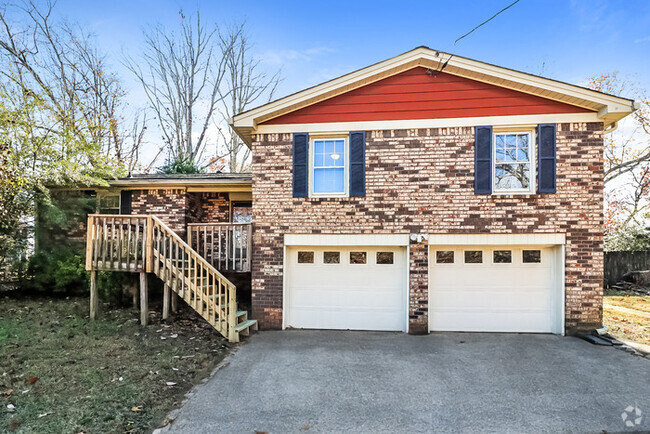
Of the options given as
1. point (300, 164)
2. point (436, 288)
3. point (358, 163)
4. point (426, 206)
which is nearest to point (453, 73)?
point (358, 163)

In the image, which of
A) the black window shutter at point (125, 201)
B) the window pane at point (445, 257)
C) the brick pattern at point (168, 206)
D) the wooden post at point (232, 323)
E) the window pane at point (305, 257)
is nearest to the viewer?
the wooden post at point (232, 323)

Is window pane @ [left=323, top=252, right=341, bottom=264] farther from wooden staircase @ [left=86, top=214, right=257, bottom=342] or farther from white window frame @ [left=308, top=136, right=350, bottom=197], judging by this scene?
wooden staircase @ [left=86, top=214, right=257, bottom=342]

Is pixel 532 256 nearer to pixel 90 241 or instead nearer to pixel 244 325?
pixel 244 325

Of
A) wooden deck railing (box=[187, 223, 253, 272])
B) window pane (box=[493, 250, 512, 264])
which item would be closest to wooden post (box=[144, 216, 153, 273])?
wooden deck railing (box=[187, 223, 253, 272])

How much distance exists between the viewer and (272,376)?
503 centimetres

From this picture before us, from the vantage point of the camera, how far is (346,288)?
750 centimetres

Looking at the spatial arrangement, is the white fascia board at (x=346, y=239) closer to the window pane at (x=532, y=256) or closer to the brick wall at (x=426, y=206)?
the brick wall at (x=426, y=206)

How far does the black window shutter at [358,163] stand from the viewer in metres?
7.28

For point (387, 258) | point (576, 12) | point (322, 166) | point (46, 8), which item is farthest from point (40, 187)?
point (576, 12)

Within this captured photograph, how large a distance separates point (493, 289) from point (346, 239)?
334 centimetres

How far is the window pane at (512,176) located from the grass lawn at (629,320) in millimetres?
3720

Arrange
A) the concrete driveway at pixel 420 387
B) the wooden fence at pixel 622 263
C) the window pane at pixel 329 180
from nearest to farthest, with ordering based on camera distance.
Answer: the concrete driveway at pixel 420 387 → the window pane at pixel 329 180 → the wooden fence at pixel 622 263

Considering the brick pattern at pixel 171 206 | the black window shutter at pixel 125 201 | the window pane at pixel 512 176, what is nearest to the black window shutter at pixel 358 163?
the window pane at pixel 512 176

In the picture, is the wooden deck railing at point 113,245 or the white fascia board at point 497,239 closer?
the white fascia board at point 497,239
